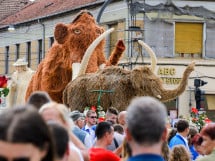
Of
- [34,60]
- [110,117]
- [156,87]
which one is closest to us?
[110,117]

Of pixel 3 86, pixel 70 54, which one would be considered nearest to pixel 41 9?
pixel 70 54

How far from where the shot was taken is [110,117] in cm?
1348

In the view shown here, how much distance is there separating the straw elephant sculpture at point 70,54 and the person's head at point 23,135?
13.7 meters

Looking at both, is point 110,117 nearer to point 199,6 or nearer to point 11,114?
point 11,114

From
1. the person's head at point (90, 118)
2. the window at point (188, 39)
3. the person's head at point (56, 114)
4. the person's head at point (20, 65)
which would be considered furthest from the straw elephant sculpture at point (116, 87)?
the window at point (188, 39)

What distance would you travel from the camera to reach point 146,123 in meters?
4.86

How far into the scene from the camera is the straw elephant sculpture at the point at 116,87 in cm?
1608

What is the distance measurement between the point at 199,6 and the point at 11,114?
38.1 metres

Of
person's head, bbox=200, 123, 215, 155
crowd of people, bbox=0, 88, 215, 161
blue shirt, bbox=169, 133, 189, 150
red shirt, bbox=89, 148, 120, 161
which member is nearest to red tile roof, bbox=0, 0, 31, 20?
blue shirt, bbox=169, 133, 189, 150

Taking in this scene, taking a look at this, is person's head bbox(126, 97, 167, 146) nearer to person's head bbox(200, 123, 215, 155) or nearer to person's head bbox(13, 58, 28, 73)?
person's head bbox(200, 123, 215, 155)

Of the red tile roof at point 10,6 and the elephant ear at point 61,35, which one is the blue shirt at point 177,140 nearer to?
the elephant ear at point 61,35

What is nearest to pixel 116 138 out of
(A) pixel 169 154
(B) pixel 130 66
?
(A) pixel 169 154

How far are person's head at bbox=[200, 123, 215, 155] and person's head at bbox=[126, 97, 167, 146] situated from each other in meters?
2.51

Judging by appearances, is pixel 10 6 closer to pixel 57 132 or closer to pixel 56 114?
pixel 56 114
